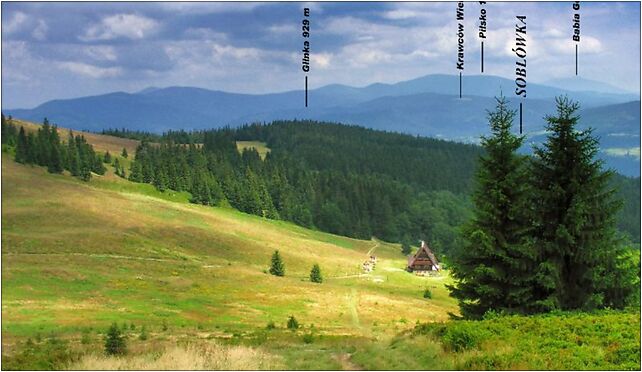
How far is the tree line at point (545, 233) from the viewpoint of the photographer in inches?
1113

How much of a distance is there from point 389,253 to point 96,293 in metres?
109

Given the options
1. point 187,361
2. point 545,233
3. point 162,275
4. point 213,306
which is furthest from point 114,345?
point 162,275

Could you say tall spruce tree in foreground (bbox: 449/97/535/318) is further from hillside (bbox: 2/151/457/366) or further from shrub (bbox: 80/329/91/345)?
shrub (bbox: 80/329/91/345)

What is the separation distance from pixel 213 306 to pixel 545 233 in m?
30.6

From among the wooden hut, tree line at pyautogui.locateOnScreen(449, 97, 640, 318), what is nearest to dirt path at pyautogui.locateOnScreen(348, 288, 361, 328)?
tree line at pyautogui.locateOnScreen(449, 97, 640, 318)

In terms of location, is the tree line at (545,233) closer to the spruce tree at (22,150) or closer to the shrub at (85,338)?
the shrub at (85,338)

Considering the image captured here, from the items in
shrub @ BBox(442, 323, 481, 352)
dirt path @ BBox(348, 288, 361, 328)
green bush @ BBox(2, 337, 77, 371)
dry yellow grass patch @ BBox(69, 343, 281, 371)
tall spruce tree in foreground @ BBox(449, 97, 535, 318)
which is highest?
tall spruce tree in foreground @ BBox(449, 97, 535, 318)

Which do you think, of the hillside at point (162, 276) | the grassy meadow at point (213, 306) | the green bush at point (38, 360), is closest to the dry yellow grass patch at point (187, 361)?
the grassy meadow at point (213, 306)

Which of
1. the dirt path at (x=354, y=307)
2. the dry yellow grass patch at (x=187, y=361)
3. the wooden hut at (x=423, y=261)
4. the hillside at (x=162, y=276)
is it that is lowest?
the wooden hut at (x=423, y=261)

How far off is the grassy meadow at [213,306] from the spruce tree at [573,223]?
405 cm

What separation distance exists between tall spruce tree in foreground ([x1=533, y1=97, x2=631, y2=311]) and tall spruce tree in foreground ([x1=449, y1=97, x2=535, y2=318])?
0.85 metres

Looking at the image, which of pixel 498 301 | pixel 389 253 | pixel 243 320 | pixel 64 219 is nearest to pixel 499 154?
pixel 498 301

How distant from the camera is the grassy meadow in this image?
18828 millimetres

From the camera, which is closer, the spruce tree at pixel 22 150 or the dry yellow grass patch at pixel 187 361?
the dry yellow grass patch at pixel 187 361
